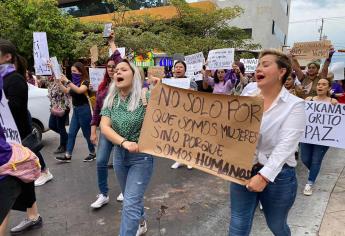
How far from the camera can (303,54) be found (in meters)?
7.81

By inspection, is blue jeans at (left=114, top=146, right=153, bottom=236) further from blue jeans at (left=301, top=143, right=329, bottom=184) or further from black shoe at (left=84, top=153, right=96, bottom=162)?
black shoe at (left=84, top=153, right=96, bottom=162)

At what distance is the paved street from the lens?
381 cm

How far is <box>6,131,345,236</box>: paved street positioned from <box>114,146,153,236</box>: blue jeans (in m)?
Answer: 0.84

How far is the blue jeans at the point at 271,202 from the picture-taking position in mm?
2529

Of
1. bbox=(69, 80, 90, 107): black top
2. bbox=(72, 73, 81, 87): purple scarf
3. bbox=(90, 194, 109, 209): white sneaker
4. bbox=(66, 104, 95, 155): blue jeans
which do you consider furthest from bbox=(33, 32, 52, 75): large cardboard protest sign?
bbox=(90, 194, 109, 209): white sneaker

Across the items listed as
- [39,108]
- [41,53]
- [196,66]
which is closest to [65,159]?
[39,108]

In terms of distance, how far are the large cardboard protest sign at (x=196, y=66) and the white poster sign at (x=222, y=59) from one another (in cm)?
24

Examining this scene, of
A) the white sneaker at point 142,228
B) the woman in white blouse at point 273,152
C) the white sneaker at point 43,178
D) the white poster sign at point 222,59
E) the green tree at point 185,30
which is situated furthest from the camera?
the green tree at point 185,30

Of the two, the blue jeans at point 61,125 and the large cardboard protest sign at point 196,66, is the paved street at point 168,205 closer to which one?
the blue jeans at point 61,125

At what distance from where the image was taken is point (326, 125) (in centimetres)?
475

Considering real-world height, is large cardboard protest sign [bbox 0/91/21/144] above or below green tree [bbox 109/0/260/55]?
below

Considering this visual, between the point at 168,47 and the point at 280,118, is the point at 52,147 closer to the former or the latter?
the point at 280,118

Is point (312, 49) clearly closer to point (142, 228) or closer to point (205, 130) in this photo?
point (142, 228)

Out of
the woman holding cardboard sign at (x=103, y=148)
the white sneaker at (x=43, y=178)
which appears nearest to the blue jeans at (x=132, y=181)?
the woman holding cardboard sign at (x=103, y=148)
